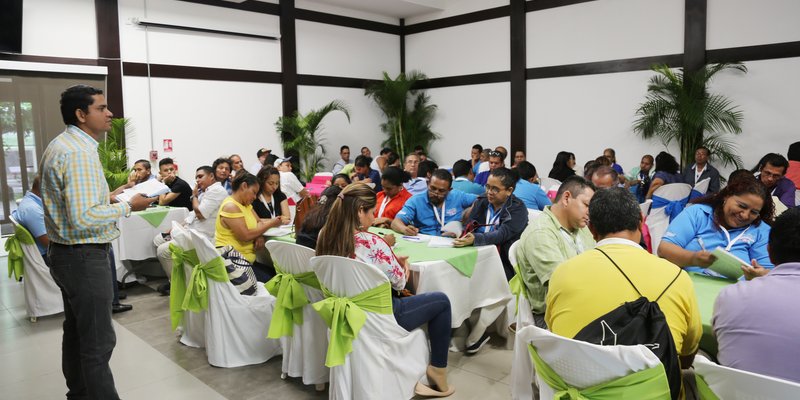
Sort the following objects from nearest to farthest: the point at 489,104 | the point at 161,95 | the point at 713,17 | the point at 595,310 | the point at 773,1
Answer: the point at 595,310 → the point at 773,1 → the point at 713,17 → the point at 161,95 → the point at 489,104

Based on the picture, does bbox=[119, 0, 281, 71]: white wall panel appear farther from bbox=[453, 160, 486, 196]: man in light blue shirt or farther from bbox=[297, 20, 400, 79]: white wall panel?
bbox=[453, 160, 486, 196]: man in light blue shirt

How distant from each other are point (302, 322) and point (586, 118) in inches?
317

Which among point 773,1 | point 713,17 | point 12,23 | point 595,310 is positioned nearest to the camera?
point 595,310

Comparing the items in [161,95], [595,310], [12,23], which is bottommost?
[595,310]

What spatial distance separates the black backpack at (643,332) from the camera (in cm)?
159

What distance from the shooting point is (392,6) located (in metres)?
11.5

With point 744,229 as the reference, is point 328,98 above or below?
above

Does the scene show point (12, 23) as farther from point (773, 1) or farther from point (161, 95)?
point (773, 1)

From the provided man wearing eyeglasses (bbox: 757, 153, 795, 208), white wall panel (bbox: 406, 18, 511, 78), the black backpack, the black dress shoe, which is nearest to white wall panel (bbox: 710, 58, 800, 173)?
man wearing eyeglasses (bbox: 757, 153, 795, 208)

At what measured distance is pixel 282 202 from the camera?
4.78m

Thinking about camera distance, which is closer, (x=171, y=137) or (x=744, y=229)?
(x=744, y=229)

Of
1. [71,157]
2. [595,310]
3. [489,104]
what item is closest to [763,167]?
[595,310]

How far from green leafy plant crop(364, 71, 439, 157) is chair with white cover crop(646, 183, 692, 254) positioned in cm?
725

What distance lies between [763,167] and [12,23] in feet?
28.6
